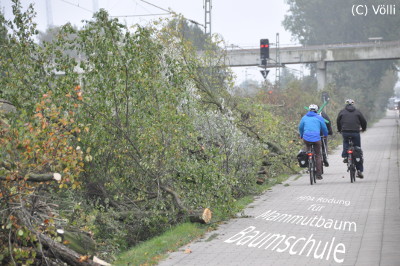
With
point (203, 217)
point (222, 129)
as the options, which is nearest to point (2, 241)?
point (203, 217)

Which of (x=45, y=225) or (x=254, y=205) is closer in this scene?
(x=45, y=225)

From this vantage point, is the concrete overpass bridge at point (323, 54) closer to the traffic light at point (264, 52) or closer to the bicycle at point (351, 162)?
the traffic light at point (264, 52)

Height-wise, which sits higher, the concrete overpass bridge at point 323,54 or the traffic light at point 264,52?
the concrete overpass bridge at point 323,54

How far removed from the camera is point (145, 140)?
1145cm

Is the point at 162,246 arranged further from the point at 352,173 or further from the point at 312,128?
the point at 352,173

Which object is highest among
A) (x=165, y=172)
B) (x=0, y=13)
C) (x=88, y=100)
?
(x=0, y=13)

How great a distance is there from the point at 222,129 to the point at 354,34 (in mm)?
73243

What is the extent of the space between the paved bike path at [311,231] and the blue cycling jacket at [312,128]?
1.20 meters

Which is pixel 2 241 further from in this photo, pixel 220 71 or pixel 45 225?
pixel 220 71

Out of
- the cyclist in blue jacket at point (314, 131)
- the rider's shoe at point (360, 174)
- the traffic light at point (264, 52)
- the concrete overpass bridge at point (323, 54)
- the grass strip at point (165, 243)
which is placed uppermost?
the concrete overpass bridge at point (323, 54)

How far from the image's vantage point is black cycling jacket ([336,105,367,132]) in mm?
16641

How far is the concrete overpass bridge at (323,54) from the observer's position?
64562 millimetres

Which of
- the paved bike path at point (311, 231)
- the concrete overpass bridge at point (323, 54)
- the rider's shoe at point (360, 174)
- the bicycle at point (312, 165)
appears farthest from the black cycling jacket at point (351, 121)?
the concrete overpass bridge at point (323, 54)

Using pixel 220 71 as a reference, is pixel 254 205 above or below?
below
